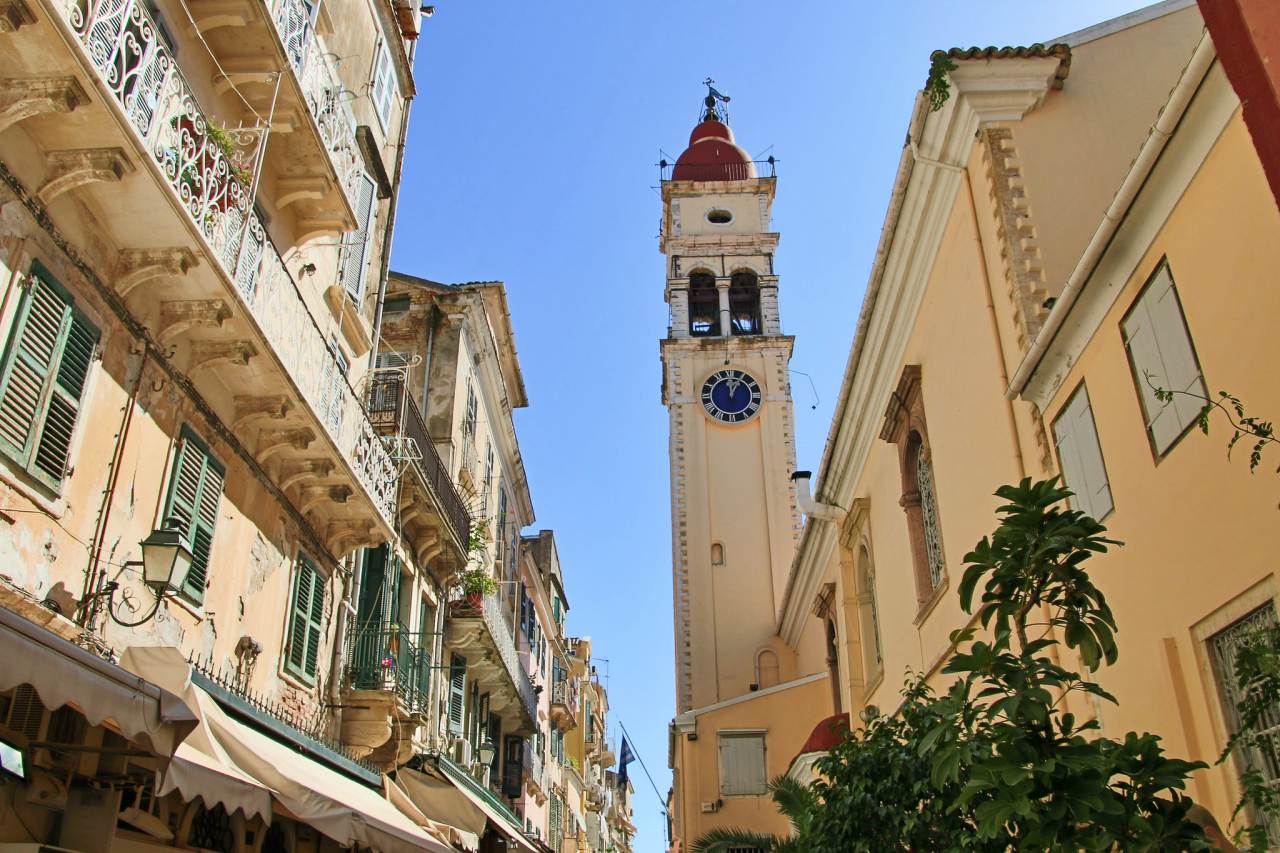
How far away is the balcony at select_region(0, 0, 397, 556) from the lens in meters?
6.60

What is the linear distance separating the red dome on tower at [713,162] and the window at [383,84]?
95.8 ft

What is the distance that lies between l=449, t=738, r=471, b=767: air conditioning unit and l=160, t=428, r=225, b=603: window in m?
8.85

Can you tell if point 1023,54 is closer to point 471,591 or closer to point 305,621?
point 305,621

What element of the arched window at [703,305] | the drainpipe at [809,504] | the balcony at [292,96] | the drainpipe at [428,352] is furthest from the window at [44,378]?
the arched window at [703,305]

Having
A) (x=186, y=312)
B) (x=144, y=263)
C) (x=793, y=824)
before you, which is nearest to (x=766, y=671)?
(x=793, y=824)

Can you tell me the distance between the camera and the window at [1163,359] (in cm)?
675

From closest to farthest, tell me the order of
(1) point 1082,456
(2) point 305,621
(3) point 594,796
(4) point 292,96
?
(1) point 1082,456 → (4) point 292,96 → (2) point 305,621 → (3) point 594,796

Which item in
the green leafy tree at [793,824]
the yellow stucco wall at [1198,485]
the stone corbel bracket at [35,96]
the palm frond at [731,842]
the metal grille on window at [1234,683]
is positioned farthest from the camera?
the palm frond at [731,842]

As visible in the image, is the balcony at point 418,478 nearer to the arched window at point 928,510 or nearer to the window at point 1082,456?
the arched window at point 928,510

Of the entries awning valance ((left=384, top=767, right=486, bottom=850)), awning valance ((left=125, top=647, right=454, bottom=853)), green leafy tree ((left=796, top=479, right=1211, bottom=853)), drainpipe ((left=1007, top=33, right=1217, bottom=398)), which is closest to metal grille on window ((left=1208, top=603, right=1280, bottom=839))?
green leafy tree ((left=796, top=479, right=1211, bottom=853))

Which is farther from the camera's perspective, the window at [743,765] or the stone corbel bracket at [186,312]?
the window at [743,765]

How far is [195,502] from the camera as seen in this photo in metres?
9.05

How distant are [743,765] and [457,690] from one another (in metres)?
13.8

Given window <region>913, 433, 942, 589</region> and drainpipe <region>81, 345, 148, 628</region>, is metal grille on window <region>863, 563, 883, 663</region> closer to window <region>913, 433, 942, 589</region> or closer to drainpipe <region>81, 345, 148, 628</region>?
window <region>913, 433, 942, 589</region>
